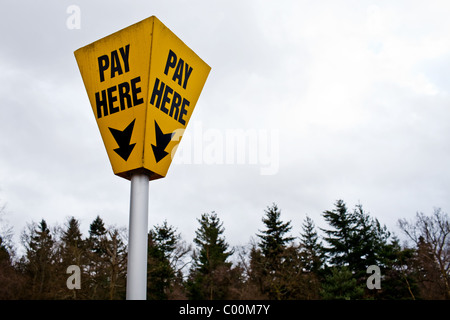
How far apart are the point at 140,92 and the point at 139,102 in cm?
8

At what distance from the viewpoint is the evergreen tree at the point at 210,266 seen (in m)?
37.8

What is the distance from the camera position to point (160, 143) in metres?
3.00

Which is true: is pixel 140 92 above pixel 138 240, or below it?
above

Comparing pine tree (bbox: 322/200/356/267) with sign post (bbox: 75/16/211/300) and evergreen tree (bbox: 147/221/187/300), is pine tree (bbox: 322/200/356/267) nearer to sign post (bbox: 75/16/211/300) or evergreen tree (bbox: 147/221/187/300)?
evergreen tree (bbox: 147/221/187/300)

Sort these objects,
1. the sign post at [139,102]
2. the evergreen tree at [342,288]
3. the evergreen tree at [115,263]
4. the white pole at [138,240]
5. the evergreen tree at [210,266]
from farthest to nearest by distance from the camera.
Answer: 1. the evergreen tree at [210,266]
2. the evergreen tree at [342,288]
3. the evergreen tree at [115,263]
4. the sign post at [139,102]
5. the white pole at [138,240]

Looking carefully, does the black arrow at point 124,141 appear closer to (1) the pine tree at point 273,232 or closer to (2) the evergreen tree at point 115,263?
(2) the evergreen tree at point 115,263

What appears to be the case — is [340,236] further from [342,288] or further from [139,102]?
[139,102]

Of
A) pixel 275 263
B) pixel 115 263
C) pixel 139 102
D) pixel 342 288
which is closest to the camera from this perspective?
pixel 139 102

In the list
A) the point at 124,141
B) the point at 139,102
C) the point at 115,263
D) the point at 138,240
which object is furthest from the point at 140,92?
the point at 115,263

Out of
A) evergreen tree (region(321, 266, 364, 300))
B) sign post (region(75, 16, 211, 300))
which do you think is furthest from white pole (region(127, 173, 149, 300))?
evergreen tree (region(321, 266, 364, 300))

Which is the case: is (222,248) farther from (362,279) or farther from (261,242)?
(362,279)

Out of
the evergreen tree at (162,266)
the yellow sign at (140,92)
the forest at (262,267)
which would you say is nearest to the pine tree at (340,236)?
the forest at (262,267)

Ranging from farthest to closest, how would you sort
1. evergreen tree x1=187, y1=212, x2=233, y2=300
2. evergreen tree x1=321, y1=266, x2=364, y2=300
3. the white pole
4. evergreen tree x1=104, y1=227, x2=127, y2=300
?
evergreen tree x1=187, y1=212, x2=233, y2=300
evergreen tree x1=321, y1=266, x2=364, y2=300
evergreen tree x1=104, y1=227, x2=127, y2=300
the white pole

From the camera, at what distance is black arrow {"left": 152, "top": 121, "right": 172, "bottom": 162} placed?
2.97m
